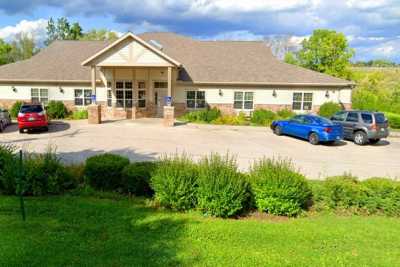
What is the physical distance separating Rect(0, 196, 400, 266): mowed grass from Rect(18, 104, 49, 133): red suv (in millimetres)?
12404

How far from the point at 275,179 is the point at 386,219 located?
2.75 m

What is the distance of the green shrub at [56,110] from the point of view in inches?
968

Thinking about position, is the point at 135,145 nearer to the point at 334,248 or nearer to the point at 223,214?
the point at 223,214

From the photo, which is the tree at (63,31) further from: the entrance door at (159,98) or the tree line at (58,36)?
the entrance door at (159,98)

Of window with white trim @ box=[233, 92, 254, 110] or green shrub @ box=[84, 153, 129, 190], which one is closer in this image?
green shrub @ box=[84, 153, 129, 190]

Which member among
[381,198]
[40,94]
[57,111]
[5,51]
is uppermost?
[5,51]

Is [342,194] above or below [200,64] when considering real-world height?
below

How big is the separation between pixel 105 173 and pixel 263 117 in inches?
712

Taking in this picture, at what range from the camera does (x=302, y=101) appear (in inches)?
1015

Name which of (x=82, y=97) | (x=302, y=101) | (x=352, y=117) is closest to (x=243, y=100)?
(x=302, y=101)

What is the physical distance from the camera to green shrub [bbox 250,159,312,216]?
273 inches

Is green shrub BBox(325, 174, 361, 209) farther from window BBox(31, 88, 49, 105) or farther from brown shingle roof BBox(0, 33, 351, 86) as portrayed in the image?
window BBox(31, 88, 49, 105)

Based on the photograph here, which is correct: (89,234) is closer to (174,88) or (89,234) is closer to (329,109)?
(174,88)

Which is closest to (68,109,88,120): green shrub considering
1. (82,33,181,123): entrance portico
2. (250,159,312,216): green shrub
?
(82,33,181,123): entrance portico
